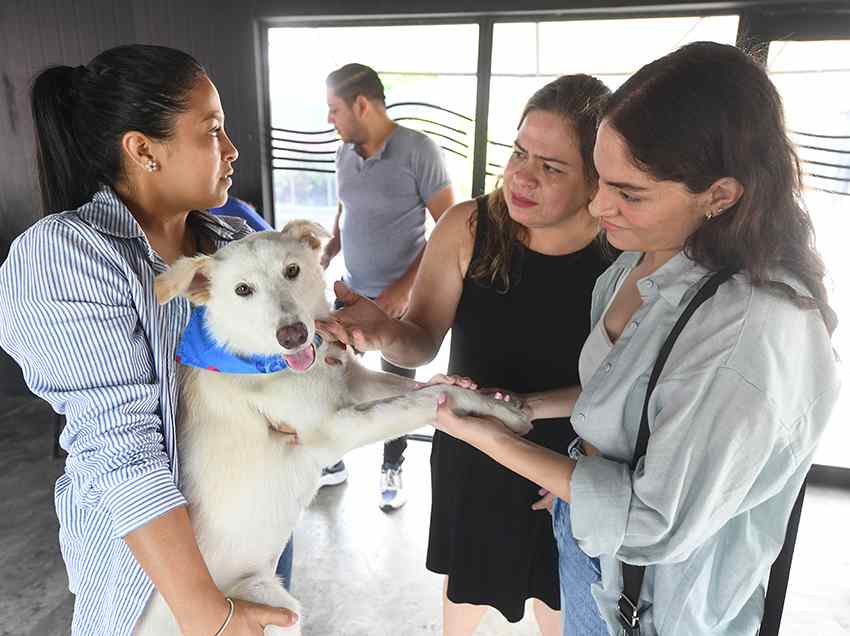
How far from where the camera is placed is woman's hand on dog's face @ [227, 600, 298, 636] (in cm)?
103

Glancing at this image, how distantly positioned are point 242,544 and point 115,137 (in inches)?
35.5

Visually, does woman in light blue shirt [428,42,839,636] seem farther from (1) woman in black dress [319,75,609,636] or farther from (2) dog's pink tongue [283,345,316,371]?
(2) dog's pink tongue [283,345,316,371]

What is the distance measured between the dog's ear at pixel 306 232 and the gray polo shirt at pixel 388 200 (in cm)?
154

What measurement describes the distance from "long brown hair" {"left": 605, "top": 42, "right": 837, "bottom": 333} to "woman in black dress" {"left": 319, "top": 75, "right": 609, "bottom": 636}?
0.49 m

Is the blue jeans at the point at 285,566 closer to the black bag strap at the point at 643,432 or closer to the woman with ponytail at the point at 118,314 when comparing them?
the woman with ponytail at the point at 118,314

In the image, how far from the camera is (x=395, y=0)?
10.6ft

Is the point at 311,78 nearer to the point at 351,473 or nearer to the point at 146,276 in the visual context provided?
the point at 351,473

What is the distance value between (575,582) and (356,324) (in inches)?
30.6

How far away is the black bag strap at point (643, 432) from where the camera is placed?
87cm

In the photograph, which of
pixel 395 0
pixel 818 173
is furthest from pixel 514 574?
pixel 395 0

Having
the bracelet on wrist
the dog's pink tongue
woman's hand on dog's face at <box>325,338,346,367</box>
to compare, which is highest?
the dog's pink tongue

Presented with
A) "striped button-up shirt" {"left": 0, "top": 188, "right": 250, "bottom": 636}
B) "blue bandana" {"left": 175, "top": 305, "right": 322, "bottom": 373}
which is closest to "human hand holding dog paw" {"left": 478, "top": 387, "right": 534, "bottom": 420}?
"blue bandana" {"left": 175, "top": 305, "right": 322, "bottom": 373}

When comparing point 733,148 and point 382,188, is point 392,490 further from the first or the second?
point 733,148

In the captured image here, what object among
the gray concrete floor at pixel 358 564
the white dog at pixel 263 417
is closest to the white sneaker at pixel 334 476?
the gray concrete floor at pixel 358 564
